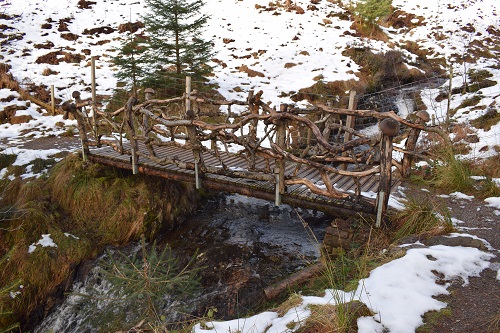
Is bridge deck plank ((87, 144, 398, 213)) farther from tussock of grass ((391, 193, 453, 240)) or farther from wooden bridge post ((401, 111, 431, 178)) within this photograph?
wooden bridge post ((401, 111, 431, 178))

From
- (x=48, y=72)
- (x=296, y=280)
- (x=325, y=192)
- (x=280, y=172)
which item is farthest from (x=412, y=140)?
(x=48, y=72)

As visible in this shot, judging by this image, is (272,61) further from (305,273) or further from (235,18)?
(305,273)

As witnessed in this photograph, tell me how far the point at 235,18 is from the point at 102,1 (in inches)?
365

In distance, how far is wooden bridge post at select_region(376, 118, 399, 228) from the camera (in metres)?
3.53

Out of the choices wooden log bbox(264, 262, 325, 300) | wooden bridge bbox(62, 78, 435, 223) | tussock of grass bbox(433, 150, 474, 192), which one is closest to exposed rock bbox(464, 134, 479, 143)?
tussock of grass bbox(433, 150, 474, 192)

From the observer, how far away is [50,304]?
16.8 ft

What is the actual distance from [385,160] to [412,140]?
6.19 ft

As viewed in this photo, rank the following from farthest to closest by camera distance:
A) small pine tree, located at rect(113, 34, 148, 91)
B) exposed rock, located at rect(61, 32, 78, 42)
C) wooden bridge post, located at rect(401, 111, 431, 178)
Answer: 1. exposed rock, located at rect(61, 32, 78, 42)
2. small pine tree, located at rect(113, 34, 148, 91)
3. wooden bridge post, located at rect(401, 111, 431, 178)

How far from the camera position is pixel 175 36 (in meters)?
12.0

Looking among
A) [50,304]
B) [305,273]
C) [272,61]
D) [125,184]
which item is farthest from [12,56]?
[305,273]

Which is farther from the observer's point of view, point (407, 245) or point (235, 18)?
point (235, 18)

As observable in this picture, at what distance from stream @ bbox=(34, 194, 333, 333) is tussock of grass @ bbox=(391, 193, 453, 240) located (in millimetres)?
1011

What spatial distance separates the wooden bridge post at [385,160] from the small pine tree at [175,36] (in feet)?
31.2

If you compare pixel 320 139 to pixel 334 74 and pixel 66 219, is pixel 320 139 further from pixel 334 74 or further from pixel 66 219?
pixel 334 74
